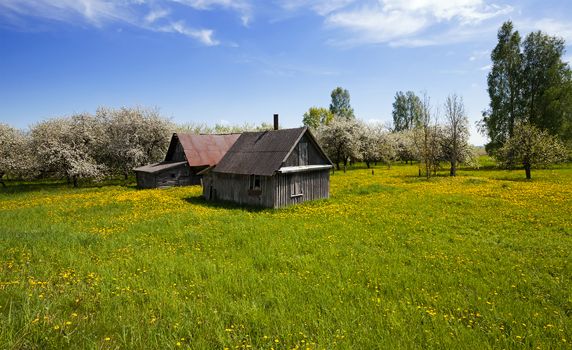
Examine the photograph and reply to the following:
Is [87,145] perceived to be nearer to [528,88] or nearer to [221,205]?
[221,205]

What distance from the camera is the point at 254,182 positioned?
2314 cm

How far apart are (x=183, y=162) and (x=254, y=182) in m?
17.8

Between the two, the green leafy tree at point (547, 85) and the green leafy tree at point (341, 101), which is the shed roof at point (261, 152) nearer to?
the green leafy tree at point (547, 85)

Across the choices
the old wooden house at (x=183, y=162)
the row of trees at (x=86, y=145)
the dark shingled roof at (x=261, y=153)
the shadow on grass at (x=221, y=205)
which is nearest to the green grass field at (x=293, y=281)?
the shadow on grass at (x=221, y=205)

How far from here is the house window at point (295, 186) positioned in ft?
74.8

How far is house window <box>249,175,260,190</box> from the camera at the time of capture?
2291cm

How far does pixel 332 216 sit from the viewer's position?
59.4ft

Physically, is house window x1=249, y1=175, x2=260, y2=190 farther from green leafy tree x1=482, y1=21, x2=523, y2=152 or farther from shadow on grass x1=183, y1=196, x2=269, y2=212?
green leafy tree x1=482, y1=21, x2=523, y2=152

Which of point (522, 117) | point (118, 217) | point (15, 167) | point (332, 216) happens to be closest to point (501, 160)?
point (522, 117)

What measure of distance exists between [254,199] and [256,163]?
2863 millimetres

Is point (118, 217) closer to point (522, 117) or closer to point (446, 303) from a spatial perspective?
point (446, 303)

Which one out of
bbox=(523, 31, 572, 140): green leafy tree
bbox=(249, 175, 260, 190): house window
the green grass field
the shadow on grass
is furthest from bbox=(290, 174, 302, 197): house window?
bbox=(523, 31, 572, 140): green leafy tree

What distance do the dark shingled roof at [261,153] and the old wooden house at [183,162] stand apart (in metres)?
12.0

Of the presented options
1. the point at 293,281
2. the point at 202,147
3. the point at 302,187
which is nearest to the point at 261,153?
the point at 302,187
